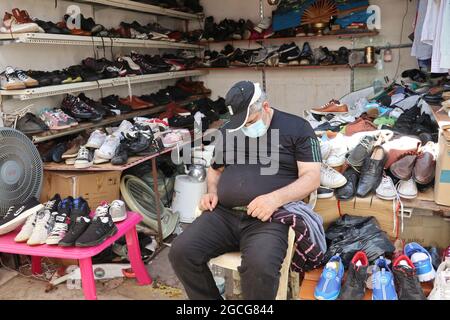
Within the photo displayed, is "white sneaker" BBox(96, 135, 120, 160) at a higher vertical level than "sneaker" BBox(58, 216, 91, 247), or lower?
higher

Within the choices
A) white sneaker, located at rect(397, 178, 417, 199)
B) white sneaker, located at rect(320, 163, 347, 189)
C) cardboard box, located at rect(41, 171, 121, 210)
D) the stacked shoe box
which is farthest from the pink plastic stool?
white sneaker, located at rect(397, 178, 417, 199)

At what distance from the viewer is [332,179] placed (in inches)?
88.0

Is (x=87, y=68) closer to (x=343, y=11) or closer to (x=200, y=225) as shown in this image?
(x=200, y=225)

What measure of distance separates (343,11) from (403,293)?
364cm

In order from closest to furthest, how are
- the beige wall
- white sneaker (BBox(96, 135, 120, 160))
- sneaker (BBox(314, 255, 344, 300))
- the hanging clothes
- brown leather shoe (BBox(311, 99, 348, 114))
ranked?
sneaker (BBox(314, 255, 344, 300)), white sneaker (BBox(96, 135, 120, 160)), the hanging clothes, brown leather shoe (BBox(311, 99, 348, 114)), the beige wall

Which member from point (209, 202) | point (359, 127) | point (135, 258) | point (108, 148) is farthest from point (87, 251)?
point (359, 127)

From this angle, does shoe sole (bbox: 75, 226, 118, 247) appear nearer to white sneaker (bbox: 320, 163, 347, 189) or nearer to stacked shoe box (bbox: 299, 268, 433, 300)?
stacked shoe box (bbox: 299, 268, 433, 300)

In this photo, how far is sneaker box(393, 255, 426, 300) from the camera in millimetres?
1642

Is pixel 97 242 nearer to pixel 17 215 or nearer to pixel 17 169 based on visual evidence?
pixel 17 215

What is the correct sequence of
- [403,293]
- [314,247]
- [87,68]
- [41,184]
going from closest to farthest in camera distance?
[403,293] < [314,247] < [41,184] < [87,68]

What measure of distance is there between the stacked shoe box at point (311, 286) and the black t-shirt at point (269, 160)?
444 millimetres

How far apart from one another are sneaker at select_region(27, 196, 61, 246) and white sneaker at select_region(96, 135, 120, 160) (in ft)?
1.72

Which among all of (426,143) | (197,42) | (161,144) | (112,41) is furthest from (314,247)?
(197,42)

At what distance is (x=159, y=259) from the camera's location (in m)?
2.72
